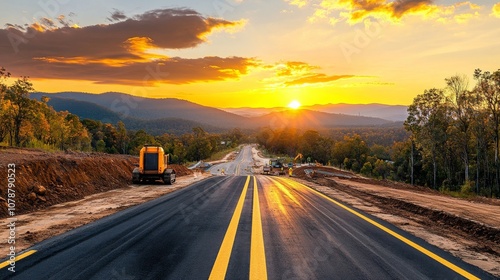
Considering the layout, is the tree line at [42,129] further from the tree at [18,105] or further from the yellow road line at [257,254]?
the yellow road line at [257,254]

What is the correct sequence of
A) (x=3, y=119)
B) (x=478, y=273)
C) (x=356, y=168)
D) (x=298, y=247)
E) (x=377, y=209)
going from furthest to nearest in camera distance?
(x=356, y=168) < (x=3, y=119) < (x=377, y=209) < (x=298, y=247) < (x=478, y=273)

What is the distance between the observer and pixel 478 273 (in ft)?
17.7

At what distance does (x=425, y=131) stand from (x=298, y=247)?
59245 mm

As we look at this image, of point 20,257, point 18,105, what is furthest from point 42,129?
point 20,257

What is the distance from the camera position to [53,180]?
15.6 meters

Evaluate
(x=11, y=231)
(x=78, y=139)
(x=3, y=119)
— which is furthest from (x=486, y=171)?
(x=78, y=139)

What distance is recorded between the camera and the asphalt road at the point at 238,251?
515 centimetres

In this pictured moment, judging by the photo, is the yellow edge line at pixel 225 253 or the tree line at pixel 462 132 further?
the tree line at pixel 462 132

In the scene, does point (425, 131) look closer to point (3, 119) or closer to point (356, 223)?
point (356, 223)

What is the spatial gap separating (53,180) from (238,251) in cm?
1373

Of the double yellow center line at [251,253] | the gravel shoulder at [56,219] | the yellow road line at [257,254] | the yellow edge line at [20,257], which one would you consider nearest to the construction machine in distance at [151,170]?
the gravel shoulder at [56,219]

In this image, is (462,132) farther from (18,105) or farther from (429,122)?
(18,105)

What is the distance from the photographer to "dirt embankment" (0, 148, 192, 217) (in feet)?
41.5

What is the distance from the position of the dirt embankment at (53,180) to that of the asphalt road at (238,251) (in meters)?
5.61
